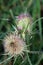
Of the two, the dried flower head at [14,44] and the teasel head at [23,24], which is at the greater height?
the teasel head at [23,24]

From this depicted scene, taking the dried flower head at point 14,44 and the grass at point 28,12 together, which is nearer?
the dried flower head at point 14,44

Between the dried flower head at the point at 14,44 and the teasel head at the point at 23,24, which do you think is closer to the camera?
the dried flower head at the point at 14,44

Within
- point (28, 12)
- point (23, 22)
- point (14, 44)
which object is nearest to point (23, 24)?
point (23, 22)

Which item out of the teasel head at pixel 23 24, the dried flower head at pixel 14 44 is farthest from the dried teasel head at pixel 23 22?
the dried flower head at pixel 14 44

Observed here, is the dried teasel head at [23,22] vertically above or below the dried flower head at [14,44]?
above

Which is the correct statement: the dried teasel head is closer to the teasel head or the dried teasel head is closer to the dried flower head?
the teasel head

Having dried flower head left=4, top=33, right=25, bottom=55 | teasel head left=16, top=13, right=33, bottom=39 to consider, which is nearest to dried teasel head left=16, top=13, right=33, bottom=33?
teasel head left=16, top=13, right=33, bottom=39

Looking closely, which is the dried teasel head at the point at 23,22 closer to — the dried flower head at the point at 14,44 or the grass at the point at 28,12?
the grass at the point at 28,12

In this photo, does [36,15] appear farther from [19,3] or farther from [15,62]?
[15,62]
